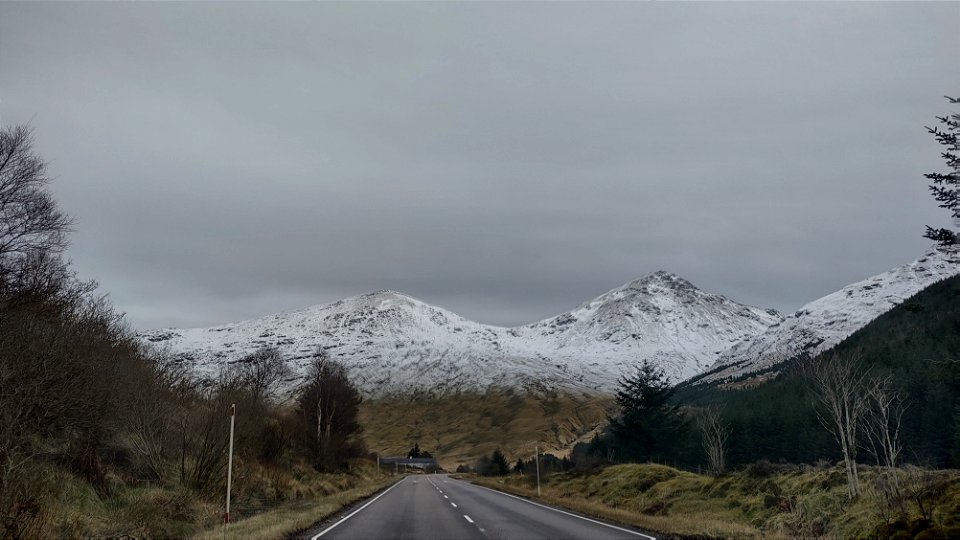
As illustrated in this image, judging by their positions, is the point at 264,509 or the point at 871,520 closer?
the point at 871,520

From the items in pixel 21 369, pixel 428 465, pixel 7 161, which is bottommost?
pixel 428 465

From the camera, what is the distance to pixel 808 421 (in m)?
91.2

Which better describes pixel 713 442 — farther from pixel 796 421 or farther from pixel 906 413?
pixel 796 421

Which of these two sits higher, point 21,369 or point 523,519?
point 21,369

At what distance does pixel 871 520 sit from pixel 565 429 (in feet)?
626

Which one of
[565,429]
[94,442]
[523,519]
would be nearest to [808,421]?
[523,519]

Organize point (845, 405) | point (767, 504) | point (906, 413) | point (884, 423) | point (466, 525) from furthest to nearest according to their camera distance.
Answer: point (906, 413) → point (845, 405) → point (767, 504) → point (884, 423) → point (466, 525)

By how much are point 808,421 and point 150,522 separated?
94.2 m

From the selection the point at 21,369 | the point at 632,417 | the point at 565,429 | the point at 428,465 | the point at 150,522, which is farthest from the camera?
the point at 565,429

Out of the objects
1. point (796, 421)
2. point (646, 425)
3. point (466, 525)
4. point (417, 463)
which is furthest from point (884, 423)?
point (417, 463)

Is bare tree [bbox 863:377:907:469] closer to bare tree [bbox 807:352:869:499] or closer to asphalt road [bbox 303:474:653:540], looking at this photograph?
bare tree [bbox 807:352:869:499]

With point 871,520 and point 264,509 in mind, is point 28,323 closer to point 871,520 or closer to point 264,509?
point 264,509

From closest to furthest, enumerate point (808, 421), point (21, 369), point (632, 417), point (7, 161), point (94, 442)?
point (21, 369)
point (7, 161)
point (94, 442)
point (632, 417)
point (808, 421)

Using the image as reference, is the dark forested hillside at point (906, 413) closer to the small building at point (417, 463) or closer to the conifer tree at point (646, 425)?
the conifer tree at point (646, 425)
